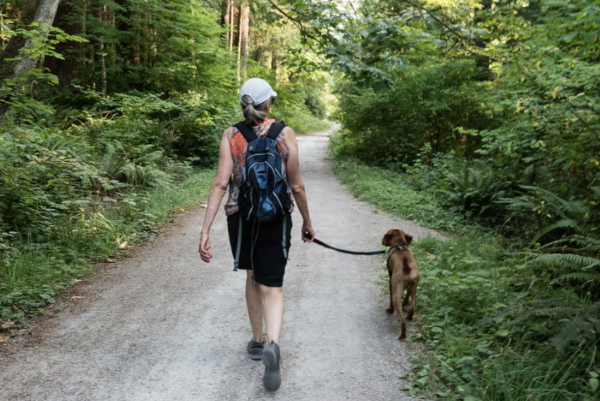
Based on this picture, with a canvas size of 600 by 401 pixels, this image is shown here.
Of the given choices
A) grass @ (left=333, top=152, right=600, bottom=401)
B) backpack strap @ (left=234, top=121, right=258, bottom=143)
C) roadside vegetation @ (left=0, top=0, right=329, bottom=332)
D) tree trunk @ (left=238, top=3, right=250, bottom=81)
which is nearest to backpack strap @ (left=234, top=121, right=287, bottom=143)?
backpack strap @ (left=234, top=121, right=258, bottom=143)

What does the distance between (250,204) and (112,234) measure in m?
4.60

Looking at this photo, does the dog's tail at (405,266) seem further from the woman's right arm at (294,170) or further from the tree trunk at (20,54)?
the tree trunk at (20,54)

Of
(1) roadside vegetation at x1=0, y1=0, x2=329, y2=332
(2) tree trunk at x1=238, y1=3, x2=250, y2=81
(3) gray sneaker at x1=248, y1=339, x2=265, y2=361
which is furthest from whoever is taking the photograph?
(2) tree trunk at x1=238, y1=3, x2=250, y2=81

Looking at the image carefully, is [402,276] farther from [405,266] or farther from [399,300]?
[399,300]

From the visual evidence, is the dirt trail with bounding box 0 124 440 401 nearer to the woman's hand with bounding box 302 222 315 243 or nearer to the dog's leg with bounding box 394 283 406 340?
the dog's leg with bounding box 394 283 406 340

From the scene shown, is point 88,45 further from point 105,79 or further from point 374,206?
point 374,206

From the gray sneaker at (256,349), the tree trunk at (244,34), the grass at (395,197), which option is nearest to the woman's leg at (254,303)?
the gray sneaker at (256,349)

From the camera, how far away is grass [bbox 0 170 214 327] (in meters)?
5.03

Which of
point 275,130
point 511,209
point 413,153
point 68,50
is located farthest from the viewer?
point 413,153

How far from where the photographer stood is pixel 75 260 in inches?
248

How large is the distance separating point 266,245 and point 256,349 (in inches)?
41.0

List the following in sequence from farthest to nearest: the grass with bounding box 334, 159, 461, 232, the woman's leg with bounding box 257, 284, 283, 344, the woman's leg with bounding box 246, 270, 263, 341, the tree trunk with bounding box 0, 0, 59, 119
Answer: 1. the grass with bounding box 334, 159, 461, 232
2. the tree trunk with bounding box 0, 0, 59, 119
3. the woman's leg with bounding box 246, 270, 263, 341
4. the woman's leg with bounding box 257, 284, 283, 344

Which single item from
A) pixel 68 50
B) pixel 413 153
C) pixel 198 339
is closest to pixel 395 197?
pixel 413 153

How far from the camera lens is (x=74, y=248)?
660 centimetres
